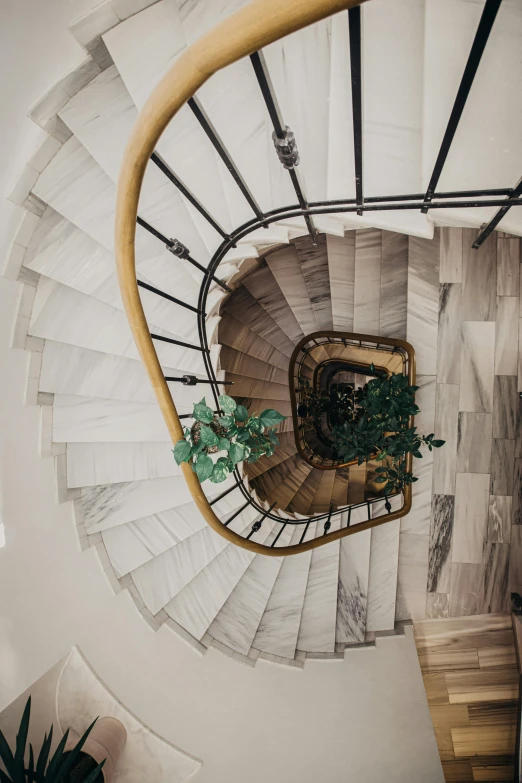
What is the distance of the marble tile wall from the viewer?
3562 millimetres

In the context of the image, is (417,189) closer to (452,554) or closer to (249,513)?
(249,513)

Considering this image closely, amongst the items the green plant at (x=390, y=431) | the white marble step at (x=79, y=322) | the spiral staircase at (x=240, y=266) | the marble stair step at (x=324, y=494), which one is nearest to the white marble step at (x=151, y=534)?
the spiral staircase at (x=240, y=266)

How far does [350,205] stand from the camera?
2.31 m

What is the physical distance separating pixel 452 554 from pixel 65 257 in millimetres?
3676

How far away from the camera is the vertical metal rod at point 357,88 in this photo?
1305 millimetres

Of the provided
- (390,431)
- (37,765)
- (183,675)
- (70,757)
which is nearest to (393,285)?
(390,431)

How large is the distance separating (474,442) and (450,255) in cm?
145

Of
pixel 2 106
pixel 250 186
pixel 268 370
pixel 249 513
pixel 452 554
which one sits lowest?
pixel 452 554

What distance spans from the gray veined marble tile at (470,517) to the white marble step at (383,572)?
0.48m

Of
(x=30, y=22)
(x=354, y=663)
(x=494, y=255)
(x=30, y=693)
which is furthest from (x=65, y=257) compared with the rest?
(x=354, y=663)

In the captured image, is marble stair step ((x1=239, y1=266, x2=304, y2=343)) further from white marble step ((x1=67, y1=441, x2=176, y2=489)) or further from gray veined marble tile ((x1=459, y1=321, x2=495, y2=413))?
white marble step ((x1=67, y1=441, x2=176, y2=489))

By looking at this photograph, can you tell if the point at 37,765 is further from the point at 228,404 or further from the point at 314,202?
the point at 314,202

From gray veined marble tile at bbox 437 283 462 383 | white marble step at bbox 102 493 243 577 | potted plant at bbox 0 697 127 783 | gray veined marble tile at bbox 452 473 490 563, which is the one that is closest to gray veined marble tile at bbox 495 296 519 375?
gray veined marble tile at bbox 437 283 462 383

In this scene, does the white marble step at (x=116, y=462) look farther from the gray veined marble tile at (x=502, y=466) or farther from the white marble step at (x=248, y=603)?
the gray veined marble tile at (x=502, y=466)
